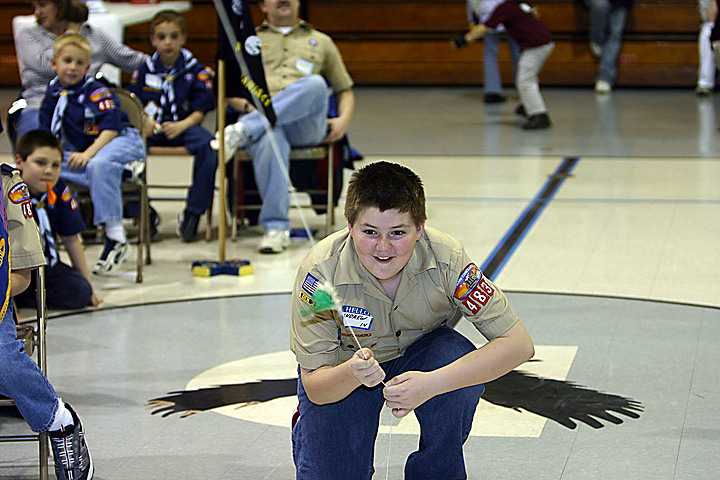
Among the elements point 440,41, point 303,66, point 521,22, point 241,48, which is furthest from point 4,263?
point 440,41

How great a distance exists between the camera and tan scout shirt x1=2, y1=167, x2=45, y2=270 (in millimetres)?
2430

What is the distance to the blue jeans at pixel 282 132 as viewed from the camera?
4887mm

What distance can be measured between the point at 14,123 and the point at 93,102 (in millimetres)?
530

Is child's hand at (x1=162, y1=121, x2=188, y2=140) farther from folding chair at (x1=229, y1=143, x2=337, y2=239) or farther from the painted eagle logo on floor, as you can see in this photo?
the painted eagle logo on floor

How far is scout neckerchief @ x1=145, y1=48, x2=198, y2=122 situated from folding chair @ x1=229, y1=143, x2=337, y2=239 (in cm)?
41

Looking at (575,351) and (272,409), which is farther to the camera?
(575,351)

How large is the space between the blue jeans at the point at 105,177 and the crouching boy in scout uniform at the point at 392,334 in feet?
7.57

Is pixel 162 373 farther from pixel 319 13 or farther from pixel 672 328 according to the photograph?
pixel 319 13

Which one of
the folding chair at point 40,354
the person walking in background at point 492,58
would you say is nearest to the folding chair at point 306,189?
the folding chair at point 40,354

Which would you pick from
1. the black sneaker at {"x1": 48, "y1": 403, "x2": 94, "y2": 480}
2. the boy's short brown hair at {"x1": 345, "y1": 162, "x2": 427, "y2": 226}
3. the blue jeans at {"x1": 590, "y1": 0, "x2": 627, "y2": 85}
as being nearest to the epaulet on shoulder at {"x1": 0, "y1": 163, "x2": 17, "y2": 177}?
the black sneaker at {"x1": 48, "y1": 403, "x2": 94, "y2": 480}

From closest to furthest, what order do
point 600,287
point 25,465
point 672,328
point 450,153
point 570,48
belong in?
point 25,465 < point 672,328 < point 600,287 < point 450,153 < point 570,48

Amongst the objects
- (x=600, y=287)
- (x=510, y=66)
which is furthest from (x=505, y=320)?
(x=510, y=66)

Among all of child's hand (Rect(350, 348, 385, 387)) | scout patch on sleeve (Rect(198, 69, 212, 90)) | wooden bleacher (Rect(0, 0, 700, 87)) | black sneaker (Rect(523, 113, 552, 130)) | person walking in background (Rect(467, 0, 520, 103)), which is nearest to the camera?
child's hand (Rect(350, 348, 385, 387))

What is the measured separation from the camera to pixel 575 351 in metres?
3.45
